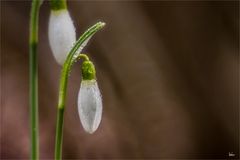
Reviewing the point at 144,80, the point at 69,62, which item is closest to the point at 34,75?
the point at 69,62

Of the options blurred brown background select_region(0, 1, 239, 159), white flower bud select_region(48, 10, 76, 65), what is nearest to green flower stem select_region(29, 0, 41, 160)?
white flower bud select_region(48, 10, 76, 65)

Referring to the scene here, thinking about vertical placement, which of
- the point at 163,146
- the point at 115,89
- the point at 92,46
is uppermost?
the point at 92,46

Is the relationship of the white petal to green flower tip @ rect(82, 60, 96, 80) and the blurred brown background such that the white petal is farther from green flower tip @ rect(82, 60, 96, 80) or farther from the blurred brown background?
the blurred brown background

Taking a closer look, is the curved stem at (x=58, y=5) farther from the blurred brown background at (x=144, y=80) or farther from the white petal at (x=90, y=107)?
the blurred brown background at (x=144, y=80)

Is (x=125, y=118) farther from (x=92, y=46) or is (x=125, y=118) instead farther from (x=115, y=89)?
(x=92, y=46)

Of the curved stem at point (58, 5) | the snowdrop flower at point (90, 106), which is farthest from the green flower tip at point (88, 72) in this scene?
the curved stem at point (58, 5)

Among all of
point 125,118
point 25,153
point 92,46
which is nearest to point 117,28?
point 92,46

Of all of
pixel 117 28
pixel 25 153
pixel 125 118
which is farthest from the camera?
pixel 117 28
